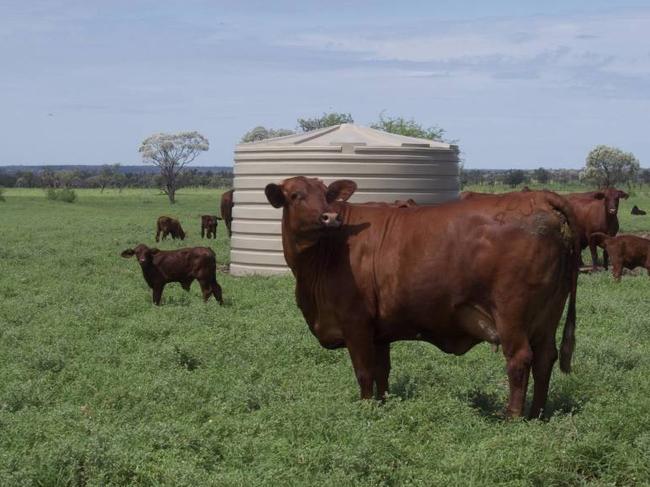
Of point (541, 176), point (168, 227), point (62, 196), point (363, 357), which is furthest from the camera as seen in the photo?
point (541, 176)

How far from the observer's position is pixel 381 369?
7.48 meters

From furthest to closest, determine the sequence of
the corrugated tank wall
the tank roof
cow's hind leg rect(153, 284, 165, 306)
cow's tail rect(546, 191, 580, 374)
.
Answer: the tank roof < the corrugated tank wall < cow's hind leg rect(153, 284, 165, 306) < cow's tail rect(546, 191, 580, 374)

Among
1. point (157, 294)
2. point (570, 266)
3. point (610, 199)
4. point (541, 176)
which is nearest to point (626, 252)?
point (610, 199)

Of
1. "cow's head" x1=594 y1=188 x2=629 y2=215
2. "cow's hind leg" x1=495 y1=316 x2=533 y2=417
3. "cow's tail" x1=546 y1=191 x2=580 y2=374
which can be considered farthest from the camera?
"cow's head" x1=594 y1=188 x2=629 y2=215

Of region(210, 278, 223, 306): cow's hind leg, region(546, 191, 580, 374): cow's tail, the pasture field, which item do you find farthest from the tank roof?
region(546, 191, 580, 374): cow's tail

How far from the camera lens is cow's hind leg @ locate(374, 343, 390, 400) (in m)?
7.46

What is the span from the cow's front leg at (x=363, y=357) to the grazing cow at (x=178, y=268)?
248 inches

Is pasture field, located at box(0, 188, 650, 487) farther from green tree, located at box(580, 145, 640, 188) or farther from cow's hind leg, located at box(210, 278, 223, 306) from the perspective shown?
green tree, located at box(580, 145, 640, 188)

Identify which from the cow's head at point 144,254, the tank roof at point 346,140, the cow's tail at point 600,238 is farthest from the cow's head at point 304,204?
the tank roof at point 346,140

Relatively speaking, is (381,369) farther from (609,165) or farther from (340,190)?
(609,165)

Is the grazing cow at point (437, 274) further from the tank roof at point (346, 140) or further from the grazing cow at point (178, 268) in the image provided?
the tank roof at point (346, 140)

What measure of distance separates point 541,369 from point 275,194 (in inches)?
90.9

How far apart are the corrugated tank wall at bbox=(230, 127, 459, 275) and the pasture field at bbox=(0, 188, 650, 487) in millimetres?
4176

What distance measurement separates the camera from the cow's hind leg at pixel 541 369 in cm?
693
